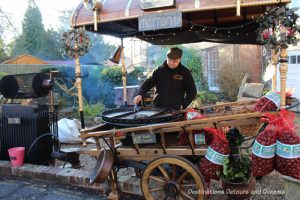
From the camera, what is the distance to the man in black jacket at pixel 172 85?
13.9 feet

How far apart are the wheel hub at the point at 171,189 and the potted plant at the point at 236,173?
0.56m

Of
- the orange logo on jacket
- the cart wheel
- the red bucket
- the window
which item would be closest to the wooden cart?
the cart wheel

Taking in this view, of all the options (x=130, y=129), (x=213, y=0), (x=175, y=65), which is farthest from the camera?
(x=175, y=65)

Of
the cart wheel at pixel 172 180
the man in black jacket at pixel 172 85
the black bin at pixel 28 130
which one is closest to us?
the cart wheel at pixel 172 180

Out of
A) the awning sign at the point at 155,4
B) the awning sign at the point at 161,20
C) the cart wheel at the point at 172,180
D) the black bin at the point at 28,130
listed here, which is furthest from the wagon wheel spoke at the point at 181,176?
the black bin at the point at 28,130

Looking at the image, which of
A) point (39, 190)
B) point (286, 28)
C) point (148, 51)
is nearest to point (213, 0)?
point (286, 28)

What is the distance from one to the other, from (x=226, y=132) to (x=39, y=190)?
259cm

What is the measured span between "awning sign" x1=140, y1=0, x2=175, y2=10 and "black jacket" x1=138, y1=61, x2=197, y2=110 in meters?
0.98

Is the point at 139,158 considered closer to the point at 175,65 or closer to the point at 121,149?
the point at 121,149

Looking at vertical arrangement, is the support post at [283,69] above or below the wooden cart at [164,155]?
above

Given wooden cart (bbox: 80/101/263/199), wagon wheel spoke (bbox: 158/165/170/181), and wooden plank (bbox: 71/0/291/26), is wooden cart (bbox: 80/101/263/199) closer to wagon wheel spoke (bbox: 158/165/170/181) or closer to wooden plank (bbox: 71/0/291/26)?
wagon wheel spoke (bbox: 158/165/170/181)

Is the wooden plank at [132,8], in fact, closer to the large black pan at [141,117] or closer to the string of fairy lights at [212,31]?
the string of fairy lights at [212,31]

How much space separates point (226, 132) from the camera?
10.4 feet

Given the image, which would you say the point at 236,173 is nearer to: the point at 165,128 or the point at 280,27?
the point at 165,128
